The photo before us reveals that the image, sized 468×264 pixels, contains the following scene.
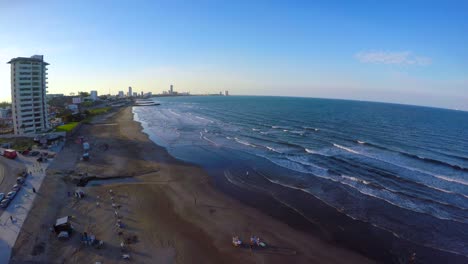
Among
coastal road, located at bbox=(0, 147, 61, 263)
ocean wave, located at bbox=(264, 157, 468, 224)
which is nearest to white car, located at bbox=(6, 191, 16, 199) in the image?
coastal road, located at bbox=(0, 147, 61, 263)

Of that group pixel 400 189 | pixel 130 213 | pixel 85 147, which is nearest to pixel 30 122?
pixel 85 147

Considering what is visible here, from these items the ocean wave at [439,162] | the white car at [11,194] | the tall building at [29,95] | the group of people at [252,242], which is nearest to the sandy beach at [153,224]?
the group of people at [252,242]

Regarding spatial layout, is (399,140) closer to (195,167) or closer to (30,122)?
(195,167)

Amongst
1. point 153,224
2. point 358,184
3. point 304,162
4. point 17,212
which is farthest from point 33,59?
point 358,184

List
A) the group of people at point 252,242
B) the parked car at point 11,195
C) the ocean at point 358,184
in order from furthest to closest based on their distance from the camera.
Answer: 1. the parked car at point 11,195
2. the ocean at point 358,184
3. the group of people at point 252,242

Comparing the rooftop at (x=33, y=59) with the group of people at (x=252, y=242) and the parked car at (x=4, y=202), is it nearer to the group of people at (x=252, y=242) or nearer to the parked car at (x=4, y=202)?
the parked car at (x=4, y=202)

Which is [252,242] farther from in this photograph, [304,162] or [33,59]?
[33,59]

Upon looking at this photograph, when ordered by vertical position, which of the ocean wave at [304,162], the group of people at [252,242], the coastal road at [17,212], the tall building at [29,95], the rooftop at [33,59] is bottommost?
the group of people at [252,242]
